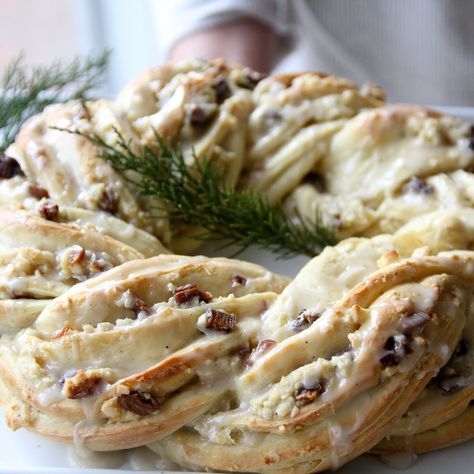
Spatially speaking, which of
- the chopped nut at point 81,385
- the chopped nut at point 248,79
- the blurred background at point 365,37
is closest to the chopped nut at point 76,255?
the chopped nut at point 81,385

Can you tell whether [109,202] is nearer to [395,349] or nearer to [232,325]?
[232,325]

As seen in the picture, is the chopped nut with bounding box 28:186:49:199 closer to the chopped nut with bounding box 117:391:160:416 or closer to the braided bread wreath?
the braided bread wreath

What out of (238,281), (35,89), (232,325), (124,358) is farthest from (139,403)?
(35,89)

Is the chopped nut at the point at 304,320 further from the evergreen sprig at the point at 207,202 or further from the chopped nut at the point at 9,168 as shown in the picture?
the chopped nut at the point at 9,168

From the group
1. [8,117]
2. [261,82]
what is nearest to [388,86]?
[261,82]

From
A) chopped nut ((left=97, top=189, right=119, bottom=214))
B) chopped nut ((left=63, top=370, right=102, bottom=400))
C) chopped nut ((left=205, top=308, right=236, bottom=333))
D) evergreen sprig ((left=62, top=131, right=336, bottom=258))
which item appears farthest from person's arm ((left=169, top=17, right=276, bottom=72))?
chopped nut ((left=63, top=370, right=102, bottom=400))

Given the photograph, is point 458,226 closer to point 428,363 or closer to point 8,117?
point 428,363
